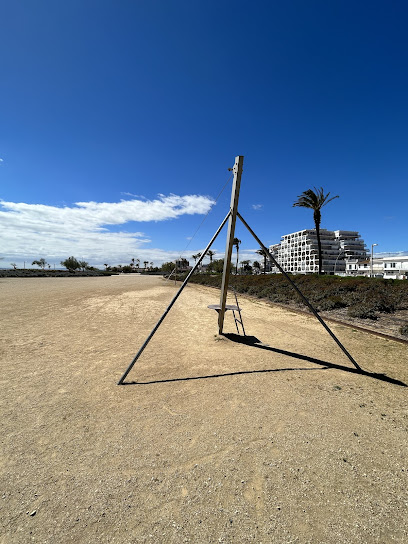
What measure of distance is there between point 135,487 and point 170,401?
1.66 meters

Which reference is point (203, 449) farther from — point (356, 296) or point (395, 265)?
point (395, 265)

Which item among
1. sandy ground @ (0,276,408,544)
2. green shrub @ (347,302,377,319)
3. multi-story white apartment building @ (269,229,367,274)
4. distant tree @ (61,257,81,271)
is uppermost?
multi-story white apartment building @ (269,229,367,274)

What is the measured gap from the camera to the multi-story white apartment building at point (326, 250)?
352 feet

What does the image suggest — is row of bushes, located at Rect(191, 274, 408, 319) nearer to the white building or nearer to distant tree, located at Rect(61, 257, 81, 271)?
the white building

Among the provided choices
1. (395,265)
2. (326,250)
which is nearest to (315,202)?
(395,265)

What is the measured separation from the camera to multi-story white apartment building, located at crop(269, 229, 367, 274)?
352ft

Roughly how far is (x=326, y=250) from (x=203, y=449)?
121044 mm

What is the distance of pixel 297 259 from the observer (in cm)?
11975

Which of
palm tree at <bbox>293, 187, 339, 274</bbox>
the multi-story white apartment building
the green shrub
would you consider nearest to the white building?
the multi-story white apartment building

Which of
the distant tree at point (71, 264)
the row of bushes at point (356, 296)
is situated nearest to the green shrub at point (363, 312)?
the row of bushes at point (356, 296)

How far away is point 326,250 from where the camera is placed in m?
110

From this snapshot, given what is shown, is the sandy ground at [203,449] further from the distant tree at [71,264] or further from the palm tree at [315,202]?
the distant tree at [71,264]

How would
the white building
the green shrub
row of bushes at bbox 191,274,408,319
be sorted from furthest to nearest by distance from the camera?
the white building, row of bushes at bbox 191,274,408,319, the green shrub

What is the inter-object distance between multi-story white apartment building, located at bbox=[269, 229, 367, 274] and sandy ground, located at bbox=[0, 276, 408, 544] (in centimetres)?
10812
